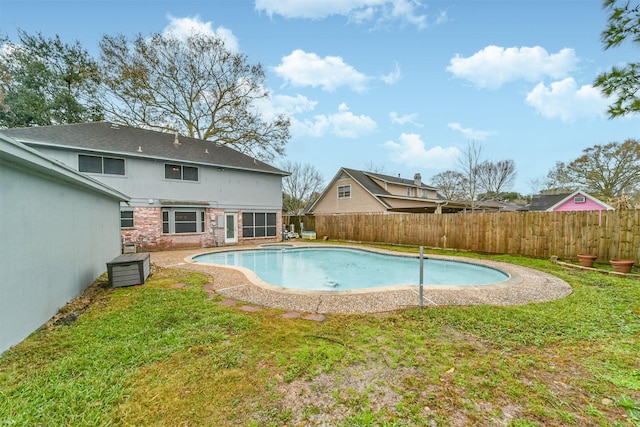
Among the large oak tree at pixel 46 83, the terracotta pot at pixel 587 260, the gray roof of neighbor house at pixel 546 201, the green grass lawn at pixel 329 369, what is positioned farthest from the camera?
the gray roof of neighbor house at pixel 546 201

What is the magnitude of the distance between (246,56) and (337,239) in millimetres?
15629

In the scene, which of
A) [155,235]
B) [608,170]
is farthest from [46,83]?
[608,170]

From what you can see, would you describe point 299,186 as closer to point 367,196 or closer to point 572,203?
point 367,196

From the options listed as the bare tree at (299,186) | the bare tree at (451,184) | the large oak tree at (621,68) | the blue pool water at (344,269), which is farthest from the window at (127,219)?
the bare tree at (451,184)

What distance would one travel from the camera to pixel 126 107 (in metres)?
18.9

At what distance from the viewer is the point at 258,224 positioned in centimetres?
1648

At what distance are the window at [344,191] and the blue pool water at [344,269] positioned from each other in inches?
363

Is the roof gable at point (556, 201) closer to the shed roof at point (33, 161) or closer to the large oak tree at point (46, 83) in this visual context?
the shed roof at point (33, 161)

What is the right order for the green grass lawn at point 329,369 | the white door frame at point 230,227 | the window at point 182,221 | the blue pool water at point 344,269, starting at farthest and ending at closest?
1. the white door frame at point 230,227
2. the window at point 182,221
3. the blue pool water at point 344,269
4. the green grass lawn at point 329,369

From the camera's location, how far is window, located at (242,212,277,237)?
15898 mm

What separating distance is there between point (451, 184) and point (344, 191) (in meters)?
19.5

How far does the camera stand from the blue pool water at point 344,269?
8211mm

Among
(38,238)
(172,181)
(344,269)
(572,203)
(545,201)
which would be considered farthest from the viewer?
(545,201)

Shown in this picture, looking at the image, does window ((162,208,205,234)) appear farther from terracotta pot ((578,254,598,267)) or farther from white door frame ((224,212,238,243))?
terracotta pot ((578,254,598,267))
